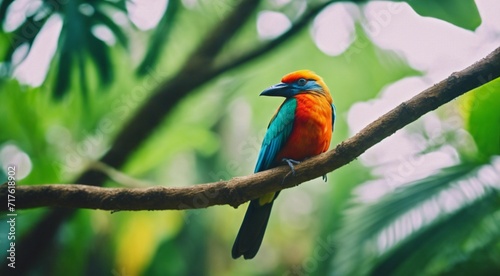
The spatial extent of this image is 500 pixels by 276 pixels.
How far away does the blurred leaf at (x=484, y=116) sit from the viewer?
3.26 metres

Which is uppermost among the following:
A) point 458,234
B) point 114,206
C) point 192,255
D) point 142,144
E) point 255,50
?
point 114,206

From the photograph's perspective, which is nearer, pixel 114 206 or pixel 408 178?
pixel 114 206

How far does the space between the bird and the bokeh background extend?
0.86 meters

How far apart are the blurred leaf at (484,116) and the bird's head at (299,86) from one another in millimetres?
1010

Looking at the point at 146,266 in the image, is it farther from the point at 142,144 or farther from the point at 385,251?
the point at 385,251

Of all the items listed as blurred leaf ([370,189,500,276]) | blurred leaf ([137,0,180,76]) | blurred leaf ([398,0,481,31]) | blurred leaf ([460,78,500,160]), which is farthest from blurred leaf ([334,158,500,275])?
blurred leaf ([137,0,180,76])

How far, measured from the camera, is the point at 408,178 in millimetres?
3777

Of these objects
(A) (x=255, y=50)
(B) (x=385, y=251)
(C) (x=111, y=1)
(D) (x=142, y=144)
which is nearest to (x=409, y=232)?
(B) (x=385, y=251)

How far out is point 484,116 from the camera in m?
3.31

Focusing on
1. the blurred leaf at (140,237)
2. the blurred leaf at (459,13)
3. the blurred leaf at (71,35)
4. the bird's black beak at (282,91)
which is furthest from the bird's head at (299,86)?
the blurred leaf at (140,237)

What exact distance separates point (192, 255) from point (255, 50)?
5.93 ft

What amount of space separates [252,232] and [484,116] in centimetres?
164

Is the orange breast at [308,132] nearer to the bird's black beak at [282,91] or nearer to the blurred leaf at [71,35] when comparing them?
the bird's black beak at [282,91]

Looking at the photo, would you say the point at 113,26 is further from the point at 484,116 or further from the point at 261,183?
the point at 484,116
